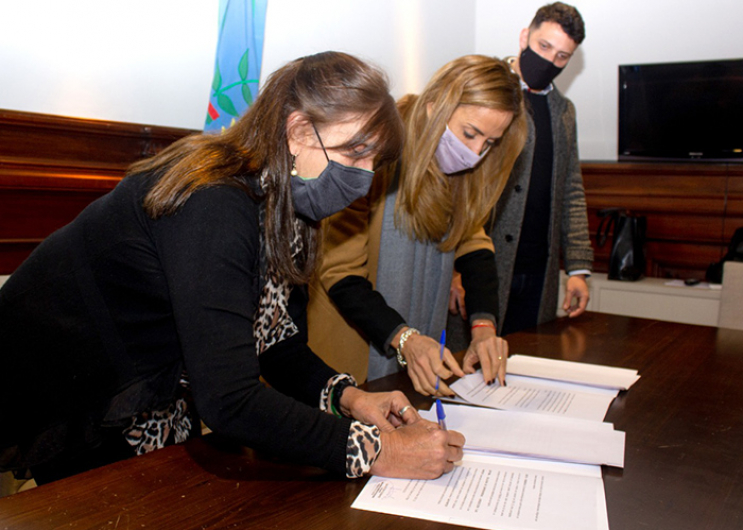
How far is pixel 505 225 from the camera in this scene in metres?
2.34

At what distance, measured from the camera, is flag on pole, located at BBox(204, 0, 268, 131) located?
2.40 metres

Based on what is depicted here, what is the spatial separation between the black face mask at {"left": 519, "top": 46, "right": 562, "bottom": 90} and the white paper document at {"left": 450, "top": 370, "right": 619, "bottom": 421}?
1.36 metres

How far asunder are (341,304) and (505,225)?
3.21 feet

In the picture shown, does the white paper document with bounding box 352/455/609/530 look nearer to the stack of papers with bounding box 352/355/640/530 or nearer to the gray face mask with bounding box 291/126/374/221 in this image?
the stack of papers with bounding box 352/355/640/530

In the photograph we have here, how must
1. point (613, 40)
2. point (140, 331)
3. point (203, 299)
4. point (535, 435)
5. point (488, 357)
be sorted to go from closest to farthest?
1. point (203, 299)
2. point (140, 331)
3. point (535, 435)
4. point (488, 357)
5. point (613, 40)

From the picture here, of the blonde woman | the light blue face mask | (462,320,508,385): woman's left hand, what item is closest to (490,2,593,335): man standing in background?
the blonde woman

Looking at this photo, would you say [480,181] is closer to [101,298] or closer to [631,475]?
[631,475]

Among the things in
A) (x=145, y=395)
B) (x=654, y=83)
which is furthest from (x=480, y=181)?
(x=654, y=83)

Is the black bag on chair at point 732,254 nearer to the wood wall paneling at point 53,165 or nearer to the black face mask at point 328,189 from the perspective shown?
the wood wall paneling at point 53,165

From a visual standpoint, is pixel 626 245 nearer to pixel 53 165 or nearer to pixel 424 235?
pixel 424 235

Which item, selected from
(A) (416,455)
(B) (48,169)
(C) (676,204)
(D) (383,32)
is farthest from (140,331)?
(C) (676,204)

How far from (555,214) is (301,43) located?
140 centimetres

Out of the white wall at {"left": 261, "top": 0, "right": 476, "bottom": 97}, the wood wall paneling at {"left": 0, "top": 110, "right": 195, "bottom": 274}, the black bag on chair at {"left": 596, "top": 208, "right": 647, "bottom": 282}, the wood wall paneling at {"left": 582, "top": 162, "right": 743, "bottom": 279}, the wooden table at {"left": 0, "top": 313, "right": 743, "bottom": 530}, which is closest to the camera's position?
the wooden table at {"left": 0, "top": 313, "right": 743, "bottom": 530}

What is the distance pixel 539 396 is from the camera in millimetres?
1338
